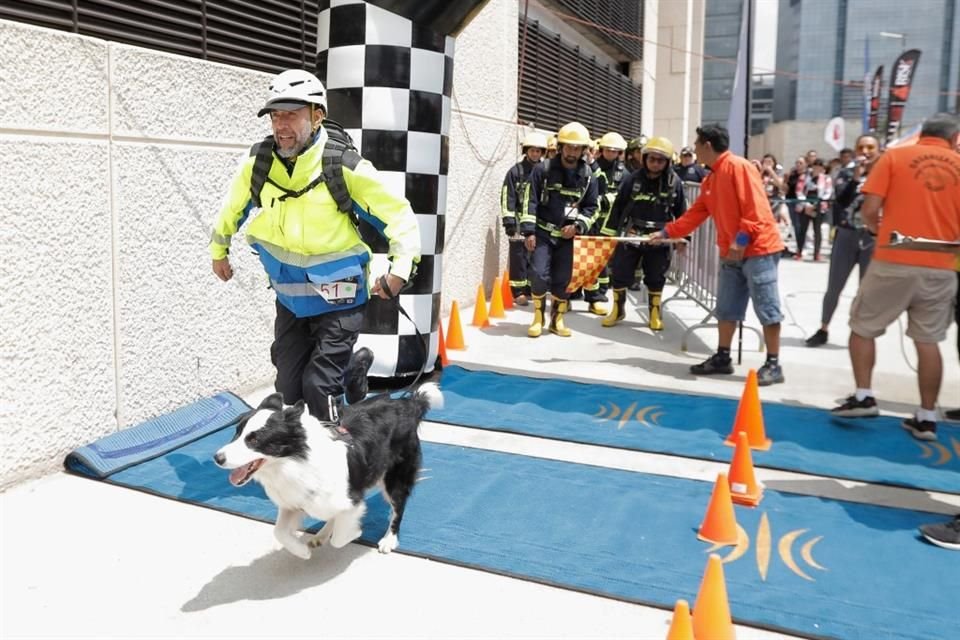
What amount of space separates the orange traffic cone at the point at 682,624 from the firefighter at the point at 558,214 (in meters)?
5.58

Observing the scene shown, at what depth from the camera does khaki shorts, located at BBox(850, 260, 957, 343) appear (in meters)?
4.70

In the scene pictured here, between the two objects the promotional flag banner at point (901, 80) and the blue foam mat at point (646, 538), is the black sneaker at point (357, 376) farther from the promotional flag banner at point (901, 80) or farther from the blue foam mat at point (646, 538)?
the promotional flag banner at point (901, 80)

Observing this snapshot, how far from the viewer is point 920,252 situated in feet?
15.3

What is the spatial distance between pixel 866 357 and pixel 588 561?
284cm

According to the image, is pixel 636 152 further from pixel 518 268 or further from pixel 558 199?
pixel 558 199

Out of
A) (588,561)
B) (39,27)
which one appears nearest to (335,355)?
(588,561)

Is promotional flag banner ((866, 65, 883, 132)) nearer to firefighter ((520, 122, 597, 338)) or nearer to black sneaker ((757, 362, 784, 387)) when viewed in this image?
firefighter ((520, 122, 597, 338))

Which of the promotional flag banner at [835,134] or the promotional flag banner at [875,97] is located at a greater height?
the promotional flag banner at [875,97]

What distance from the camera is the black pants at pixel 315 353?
11.6 ft

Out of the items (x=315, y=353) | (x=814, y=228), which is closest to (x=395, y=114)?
(x=315, y=353)

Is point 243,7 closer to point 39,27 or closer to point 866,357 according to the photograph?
point 39,27

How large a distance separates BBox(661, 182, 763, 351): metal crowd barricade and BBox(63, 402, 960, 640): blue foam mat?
3692 millimetres

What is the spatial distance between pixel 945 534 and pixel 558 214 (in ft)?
16.0

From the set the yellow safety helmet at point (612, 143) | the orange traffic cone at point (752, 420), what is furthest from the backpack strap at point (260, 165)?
the yellow safety helmet at point (612, 143)
